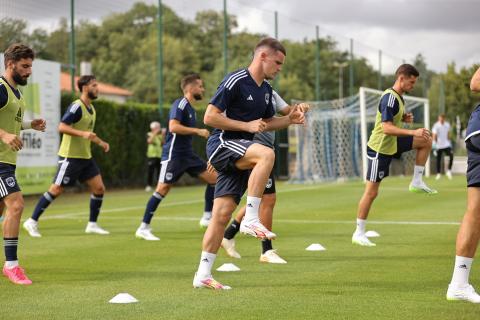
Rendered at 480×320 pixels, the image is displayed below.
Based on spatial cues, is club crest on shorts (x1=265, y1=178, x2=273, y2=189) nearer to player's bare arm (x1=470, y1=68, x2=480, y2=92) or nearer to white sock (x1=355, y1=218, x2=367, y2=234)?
white sock (x1=355, y1=218, x2=367, y2=234)

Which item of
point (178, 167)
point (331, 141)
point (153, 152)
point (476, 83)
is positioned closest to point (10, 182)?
point (178, 167)

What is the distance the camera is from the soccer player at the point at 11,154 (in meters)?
8.24

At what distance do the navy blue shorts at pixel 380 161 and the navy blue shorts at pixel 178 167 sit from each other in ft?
8.88

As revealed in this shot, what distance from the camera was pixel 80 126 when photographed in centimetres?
1259

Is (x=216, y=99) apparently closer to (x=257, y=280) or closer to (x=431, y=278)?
(x=257, y=280)

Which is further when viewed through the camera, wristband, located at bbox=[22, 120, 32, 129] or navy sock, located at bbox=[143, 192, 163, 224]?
navy sock, located at bbox=[143, 192, 163, 224]

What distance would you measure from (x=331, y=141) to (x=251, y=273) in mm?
25786

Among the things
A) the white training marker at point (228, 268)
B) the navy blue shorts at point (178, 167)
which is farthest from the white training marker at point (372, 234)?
the white training marker at point (228, 268)

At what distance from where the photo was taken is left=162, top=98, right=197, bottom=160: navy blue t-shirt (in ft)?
39.8

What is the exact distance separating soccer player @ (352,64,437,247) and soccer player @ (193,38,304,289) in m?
3.34

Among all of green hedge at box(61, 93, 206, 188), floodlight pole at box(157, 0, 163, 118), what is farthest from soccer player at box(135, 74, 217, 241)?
floodlight pole at box(157, 0, 163, 118)

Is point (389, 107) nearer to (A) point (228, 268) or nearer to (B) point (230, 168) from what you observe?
(A) point (228, 268)

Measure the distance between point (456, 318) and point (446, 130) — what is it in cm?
2649

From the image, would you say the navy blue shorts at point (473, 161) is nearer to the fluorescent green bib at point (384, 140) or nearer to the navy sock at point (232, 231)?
the navy sock at point (232, 231)
